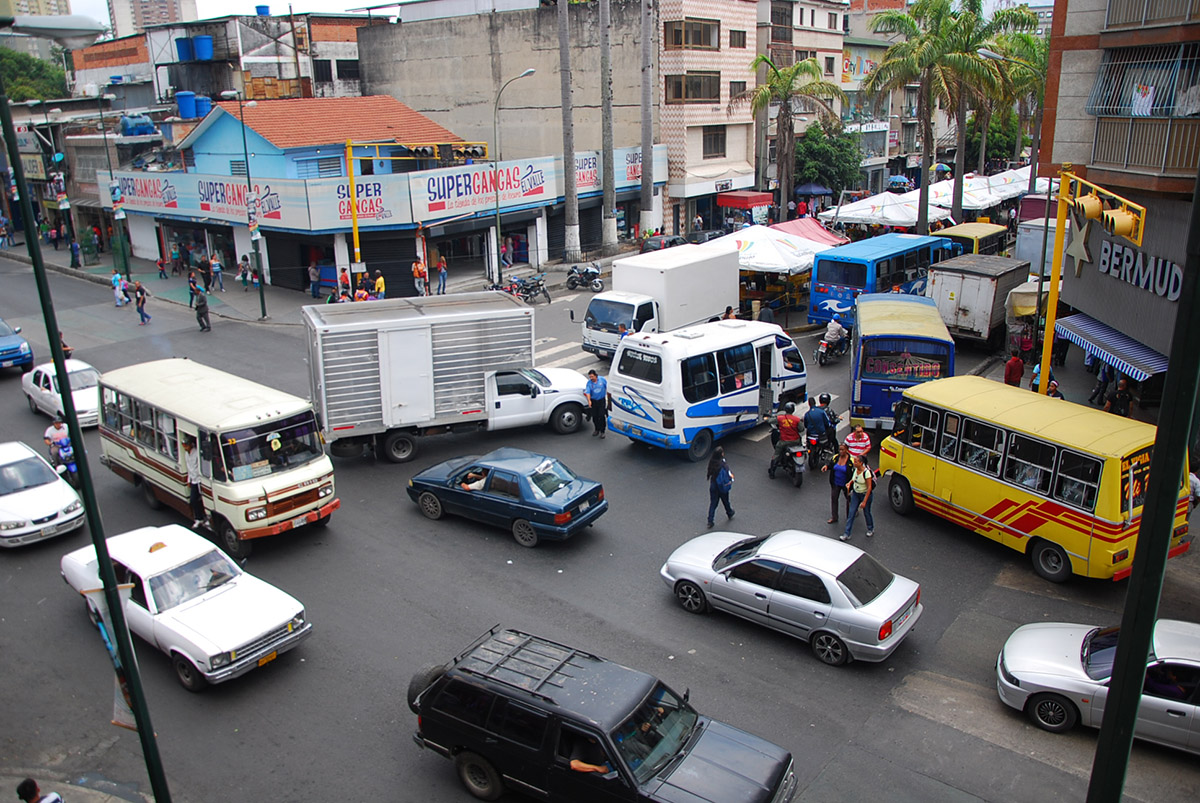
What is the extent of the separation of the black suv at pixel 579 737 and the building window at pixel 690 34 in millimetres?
40124

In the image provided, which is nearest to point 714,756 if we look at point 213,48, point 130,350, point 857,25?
point 130,350

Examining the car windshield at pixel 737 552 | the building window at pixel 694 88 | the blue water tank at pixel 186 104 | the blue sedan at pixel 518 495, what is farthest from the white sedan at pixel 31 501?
the blue water tank at pixel 186 104

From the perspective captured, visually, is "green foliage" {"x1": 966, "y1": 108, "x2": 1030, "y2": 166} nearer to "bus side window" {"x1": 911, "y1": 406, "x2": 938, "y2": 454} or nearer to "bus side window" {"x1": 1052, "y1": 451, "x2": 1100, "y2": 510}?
"bus side window" {"x1": 911, "y1": 406, "x2": 938, "y2": 454}

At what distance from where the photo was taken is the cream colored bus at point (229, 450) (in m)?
13.7

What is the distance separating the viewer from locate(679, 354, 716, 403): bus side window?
56.3 feet

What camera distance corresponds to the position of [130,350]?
2672 cm

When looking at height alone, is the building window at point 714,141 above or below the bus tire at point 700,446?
above

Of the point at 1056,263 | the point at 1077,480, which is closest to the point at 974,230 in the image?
the point at 1056,263

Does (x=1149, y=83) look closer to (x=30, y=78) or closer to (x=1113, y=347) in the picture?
A: (x=1113, y=347)

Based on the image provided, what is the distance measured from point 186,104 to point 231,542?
40.9m

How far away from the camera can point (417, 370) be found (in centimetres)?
1731

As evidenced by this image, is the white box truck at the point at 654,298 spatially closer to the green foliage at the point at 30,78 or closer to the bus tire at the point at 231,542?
the bus tire at the point at 231,542

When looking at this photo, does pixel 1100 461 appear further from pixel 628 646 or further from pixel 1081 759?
pixel 628 646

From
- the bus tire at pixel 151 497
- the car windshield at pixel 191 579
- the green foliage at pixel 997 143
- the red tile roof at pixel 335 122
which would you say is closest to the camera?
the car windshield at pixel 191 579
